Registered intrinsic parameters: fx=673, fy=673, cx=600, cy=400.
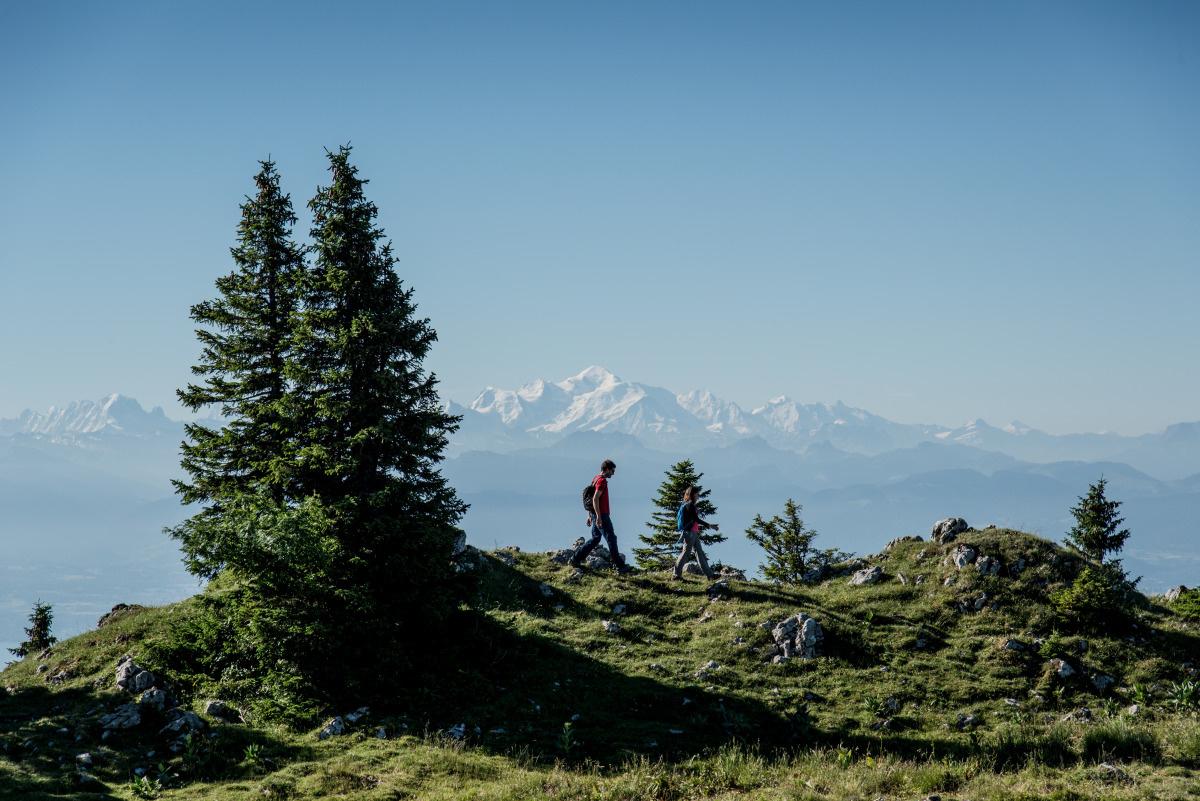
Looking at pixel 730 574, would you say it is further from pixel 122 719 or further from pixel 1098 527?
pixel 1098 527

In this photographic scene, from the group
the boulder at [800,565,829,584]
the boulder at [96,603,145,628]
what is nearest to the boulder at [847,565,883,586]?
the boulder at [800,565,829,584]

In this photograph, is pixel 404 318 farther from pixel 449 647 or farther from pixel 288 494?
pixel 449 647

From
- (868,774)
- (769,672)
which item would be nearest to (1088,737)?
(868,774)

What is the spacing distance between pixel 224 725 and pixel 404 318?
954 cm

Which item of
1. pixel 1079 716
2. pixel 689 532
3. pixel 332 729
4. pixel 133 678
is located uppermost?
pixel 689 532

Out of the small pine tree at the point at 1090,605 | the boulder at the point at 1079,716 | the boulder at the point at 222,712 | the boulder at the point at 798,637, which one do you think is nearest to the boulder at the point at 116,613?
the boulder at the point at 222,712

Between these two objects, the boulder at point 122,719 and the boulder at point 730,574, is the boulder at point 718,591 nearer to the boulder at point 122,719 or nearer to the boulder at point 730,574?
the boulder at point 730,574

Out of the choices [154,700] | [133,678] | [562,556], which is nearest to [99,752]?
[154,700]

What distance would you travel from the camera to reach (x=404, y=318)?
55.7 feet

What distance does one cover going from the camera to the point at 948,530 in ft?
76.7

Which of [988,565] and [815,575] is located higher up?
[988,565]

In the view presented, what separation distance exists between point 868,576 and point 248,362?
69.0 feet

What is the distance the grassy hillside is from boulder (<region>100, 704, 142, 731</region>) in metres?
0.20

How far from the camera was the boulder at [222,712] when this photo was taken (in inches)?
538
